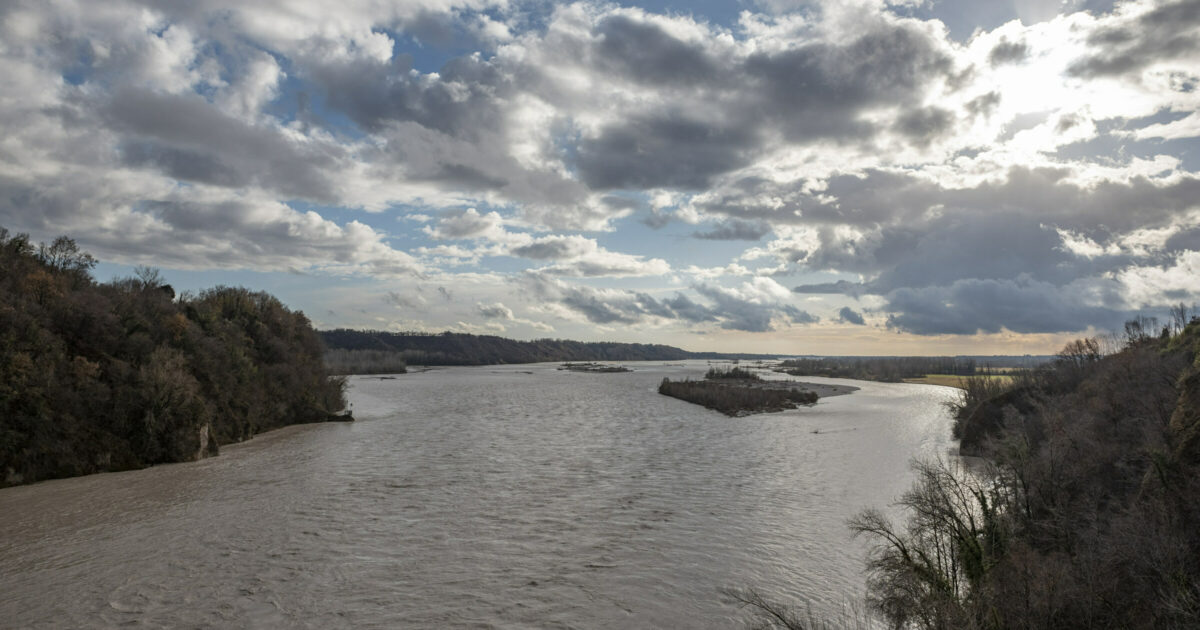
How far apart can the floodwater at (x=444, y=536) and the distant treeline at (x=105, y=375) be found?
189 centimetres

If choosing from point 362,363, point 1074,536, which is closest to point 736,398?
point 1074,536

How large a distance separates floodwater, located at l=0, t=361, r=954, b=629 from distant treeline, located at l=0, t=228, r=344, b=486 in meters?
1.89

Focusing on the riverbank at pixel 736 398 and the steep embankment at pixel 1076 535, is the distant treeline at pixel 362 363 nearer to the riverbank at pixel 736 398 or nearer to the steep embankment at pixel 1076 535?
the riverbank at pixel 736 398

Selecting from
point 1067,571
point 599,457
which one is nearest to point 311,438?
point 599,457

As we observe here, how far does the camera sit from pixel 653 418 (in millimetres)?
59031

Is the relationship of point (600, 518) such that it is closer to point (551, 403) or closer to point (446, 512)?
point (446, 512)

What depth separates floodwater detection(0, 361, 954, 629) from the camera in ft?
49.1

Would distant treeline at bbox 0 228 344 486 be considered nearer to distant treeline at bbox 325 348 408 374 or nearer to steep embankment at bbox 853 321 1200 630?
steep embankment at bbox 853 321 1200 630

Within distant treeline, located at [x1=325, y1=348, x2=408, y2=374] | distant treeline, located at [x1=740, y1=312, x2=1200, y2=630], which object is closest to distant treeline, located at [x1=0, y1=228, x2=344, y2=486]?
distant treeline, located at [x1=740, y1=312, x2=1200, y2=630]

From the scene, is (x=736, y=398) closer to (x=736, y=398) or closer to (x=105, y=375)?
Answer: (x=736, y=398)

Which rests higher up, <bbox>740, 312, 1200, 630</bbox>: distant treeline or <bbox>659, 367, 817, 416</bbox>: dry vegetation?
<bbox>740, 312, 1200, 630</bbox>: distant treeline

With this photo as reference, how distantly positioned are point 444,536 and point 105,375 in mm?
25633

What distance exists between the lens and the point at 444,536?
2070cm

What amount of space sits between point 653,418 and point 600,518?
3633 cm
